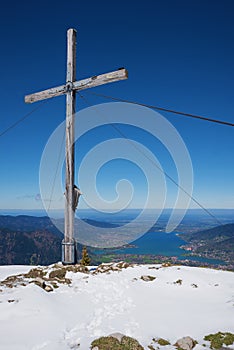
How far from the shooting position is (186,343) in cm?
477

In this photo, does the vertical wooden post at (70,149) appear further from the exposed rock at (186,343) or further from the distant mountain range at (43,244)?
the distant mountain range at (43,244)

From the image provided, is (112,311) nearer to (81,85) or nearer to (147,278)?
(147,278)

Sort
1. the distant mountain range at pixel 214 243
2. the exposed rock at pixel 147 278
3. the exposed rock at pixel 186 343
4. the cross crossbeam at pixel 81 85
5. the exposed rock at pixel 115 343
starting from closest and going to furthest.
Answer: the exposed rock at pixel 115 343 < the exposed rock at pixel 186 343 < the cross crossbeam at pixel 81 85 < the exposed rock at pixel 147 278 < the distant mountain range at pixel 214 243

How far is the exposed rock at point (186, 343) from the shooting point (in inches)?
185

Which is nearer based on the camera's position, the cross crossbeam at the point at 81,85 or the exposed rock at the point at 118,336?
the exposed rock at the point at 118,336

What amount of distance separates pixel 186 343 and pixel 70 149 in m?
7.24

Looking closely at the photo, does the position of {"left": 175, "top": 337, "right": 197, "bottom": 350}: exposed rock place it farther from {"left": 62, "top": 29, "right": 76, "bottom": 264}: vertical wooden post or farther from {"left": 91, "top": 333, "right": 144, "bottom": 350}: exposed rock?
{"left": 62, "top": 29, "right": 76, "bottom": 264}: vertical wooden post

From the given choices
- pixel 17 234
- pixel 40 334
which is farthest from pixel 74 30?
pixel 17 234

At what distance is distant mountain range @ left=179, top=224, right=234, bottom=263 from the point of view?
123 m

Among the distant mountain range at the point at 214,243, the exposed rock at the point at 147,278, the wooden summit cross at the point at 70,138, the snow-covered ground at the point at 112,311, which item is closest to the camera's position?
the snow-covered ground at the point at 112,311

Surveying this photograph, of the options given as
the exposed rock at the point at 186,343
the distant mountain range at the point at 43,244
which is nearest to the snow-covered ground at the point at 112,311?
the exposed rock at the point at 186,343

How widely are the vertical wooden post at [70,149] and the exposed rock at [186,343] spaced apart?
5813 mm

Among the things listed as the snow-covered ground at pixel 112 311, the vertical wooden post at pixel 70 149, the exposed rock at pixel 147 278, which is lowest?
the exposed rock at pixel 147 278

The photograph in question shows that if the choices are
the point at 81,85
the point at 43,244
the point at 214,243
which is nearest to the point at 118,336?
the point at 81,85
